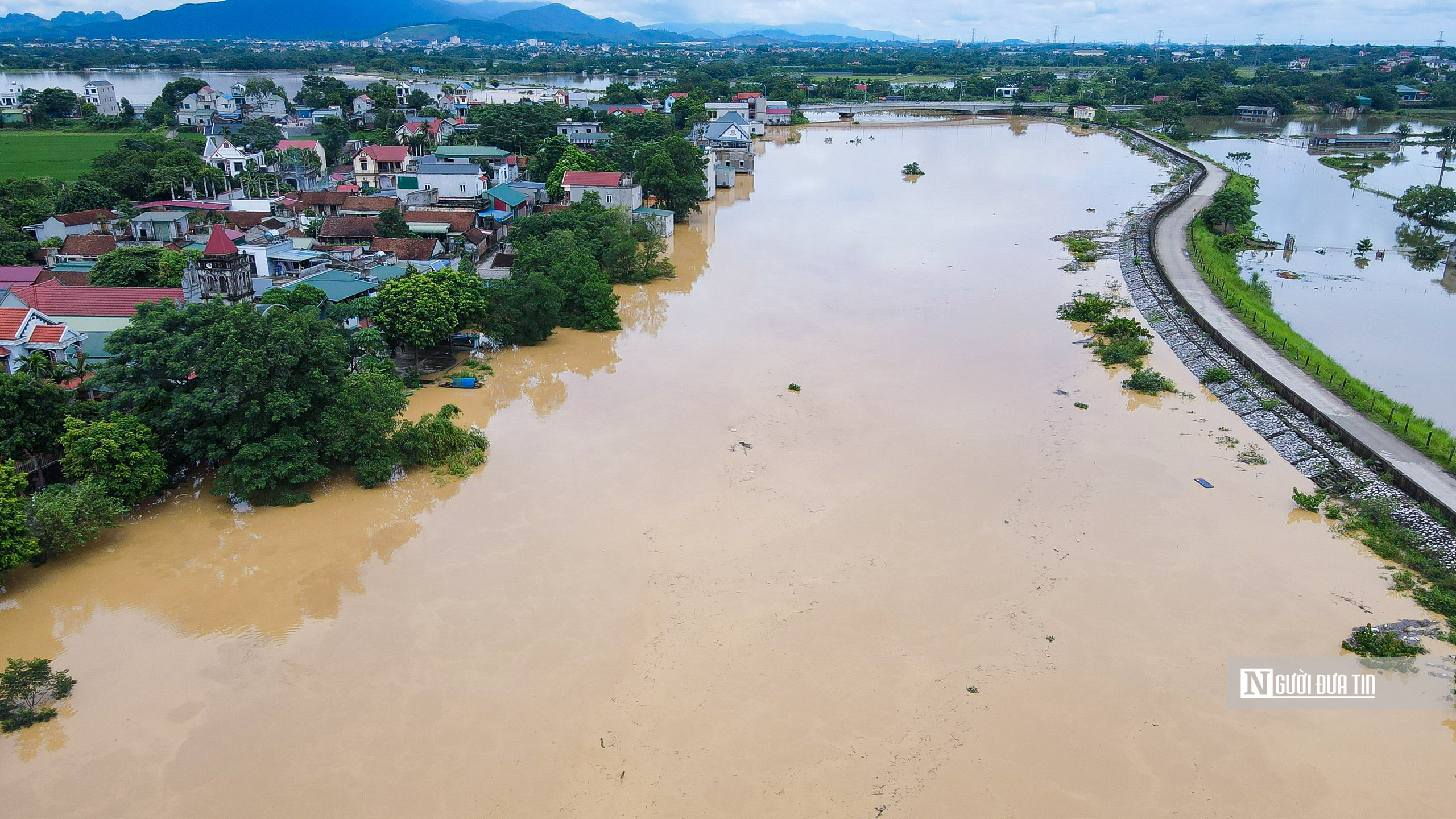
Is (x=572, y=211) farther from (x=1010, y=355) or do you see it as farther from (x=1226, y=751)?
(x=1226, y=751)

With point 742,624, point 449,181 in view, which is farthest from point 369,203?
point 742,624

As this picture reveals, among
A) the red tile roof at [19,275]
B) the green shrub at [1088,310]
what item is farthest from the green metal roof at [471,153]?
the green shrub at [1088,310]

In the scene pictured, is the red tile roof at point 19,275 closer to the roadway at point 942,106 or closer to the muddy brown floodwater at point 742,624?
the muddy brown floodwater at point 742,624

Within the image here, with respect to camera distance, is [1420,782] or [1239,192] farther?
[1239,192]

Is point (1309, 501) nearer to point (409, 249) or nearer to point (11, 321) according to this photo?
point (409, 249)

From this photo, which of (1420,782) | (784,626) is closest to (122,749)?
(784,626)

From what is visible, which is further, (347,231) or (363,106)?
(363,106)
